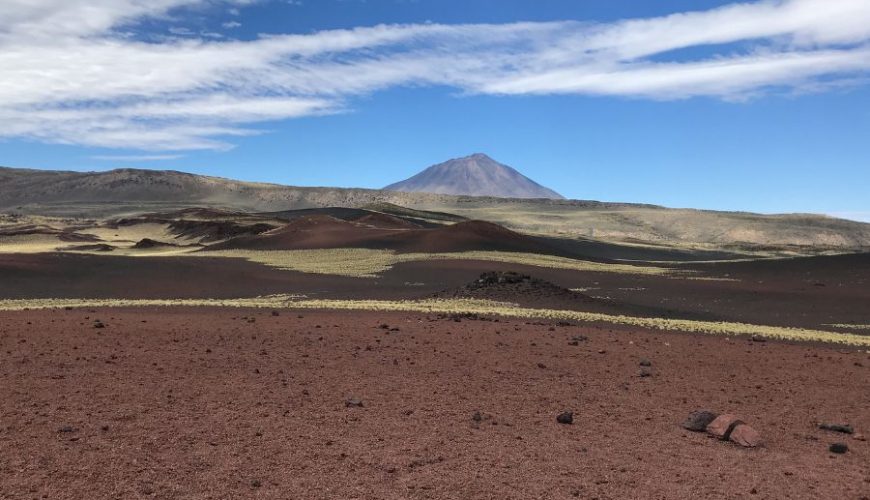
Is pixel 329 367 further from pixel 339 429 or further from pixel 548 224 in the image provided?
pixel 548 224

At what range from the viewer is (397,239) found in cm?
6775

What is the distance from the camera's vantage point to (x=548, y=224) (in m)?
178

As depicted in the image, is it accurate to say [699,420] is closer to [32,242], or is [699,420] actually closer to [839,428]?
[839,428]

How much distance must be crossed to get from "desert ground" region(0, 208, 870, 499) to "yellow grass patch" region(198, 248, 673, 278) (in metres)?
19.5

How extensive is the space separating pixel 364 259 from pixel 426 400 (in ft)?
150

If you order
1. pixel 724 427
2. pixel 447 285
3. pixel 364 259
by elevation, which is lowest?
pixel 447 285

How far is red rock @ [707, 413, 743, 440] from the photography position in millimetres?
10922

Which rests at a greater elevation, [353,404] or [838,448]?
[838,448]

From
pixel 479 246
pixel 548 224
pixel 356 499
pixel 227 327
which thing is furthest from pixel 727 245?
pixel 356 499

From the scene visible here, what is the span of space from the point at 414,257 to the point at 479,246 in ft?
30.8

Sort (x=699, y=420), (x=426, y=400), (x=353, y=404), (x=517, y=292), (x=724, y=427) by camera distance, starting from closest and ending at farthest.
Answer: (x=724, y=427) < (x=699, y=420) < (x=353, y=404) < (x=426, y=400) < (x=517, y=292)

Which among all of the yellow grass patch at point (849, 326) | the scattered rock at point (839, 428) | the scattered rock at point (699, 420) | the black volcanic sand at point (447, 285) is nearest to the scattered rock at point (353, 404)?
the scattered rock at point (699, 420)

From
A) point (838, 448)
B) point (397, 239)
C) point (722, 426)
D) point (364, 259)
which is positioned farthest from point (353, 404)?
point (397, 239)

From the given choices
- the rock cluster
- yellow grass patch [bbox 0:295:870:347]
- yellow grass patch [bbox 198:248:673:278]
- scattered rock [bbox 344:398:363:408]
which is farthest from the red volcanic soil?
the rock cluster
